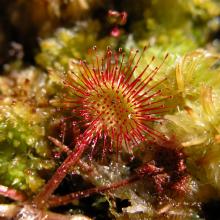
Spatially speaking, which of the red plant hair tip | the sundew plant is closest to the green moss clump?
the sundew plant

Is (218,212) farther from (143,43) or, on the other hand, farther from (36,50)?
(36,50)

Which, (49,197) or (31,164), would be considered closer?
(49,197)

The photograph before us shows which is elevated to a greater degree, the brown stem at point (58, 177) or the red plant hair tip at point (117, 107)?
the red plant hair tip at point (117, 107)

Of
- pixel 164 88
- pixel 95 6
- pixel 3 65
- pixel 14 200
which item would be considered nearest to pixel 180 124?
pixel 164 88

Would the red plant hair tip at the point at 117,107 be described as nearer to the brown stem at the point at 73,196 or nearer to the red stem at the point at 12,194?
the brown stem at the point at 73,196

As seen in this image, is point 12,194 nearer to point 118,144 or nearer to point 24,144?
point 24,144

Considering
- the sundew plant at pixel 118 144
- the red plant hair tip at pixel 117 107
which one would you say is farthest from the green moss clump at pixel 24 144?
the red plant hair tip at pixel 117 107

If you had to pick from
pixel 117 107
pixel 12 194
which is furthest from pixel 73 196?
pixel 117 107

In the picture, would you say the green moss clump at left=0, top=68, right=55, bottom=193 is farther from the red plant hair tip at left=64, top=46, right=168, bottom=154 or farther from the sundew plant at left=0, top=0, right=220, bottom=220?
the red plant hair tip at left=64, top=46, right=168, bottom=154
